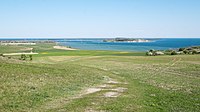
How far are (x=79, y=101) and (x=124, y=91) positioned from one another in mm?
6369

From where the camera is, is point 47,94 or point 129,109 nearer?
point 129,109

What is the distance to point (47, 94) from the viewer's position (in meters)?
22.0

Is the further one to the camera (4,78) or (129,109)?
(4,78)

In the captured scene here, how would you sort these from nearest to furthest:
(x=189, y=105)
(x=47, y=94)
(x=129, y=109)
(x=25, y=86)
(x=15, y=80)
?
(x=129, y=109) < (x=189, y=105) < (x=47, y=94) < (x=25, y=86) < (x=15, y=80)

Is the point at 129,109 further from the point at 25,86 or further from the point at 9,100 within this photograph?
the point at 25,86

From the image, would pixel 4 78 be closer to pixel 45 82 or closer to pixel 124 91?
pixel 45 82

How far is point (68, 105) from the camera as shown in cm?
1869

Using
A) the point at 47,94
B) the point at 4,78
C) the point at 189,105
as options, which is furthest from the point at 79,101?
the point at 4,78

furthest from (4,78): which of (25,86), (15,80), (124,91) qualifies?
(124,91)

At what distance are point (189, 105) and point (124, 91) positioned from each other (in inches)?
274

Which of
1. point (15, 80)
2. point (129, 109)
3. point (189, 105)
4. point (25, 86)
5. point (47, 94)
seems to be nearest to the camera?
point (129, 109)

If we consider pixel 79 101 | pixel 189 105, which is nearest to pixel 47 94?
pixel 79 101

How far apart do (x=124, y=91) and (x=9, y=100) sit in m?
10.6

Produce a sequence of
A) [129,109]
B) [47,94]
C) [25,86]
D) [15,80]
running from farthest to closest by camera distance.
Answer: [15,80], [25,86], [47,94], [129,109]
